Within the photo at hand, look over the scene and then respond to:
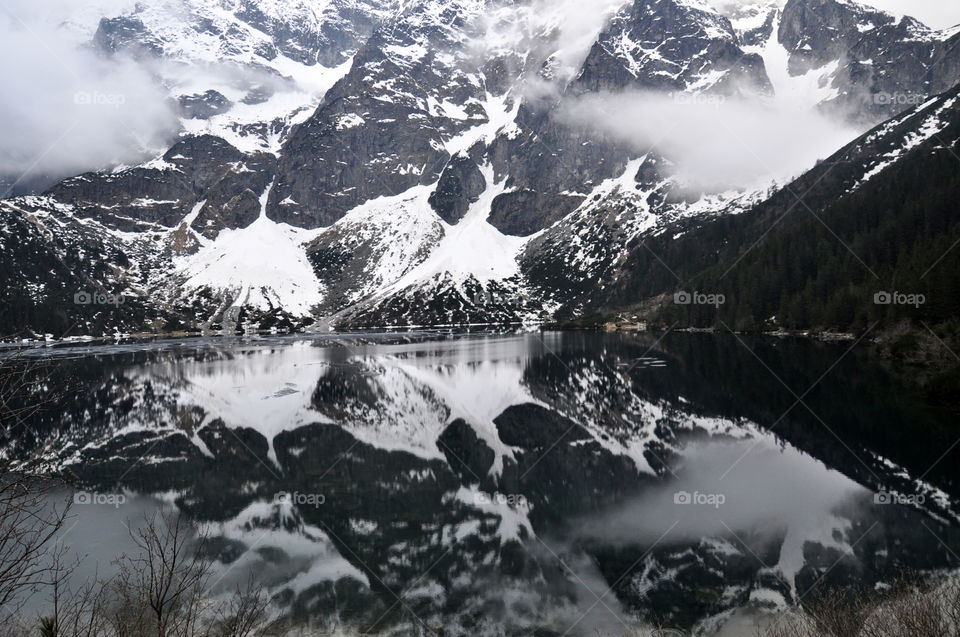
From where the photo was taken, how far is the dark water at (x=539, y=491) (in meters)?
17.5

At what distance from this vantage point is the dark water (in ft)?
57.4

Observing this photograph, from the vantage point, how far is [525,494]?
2714 cm

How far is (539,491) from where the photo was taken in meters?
27.5

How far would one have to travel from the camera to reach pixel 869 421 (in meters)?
34.9

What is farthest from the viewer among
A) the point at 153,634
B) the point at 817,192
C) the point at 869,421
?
the point at 817,192

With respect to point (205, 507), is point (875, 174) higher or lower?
higher

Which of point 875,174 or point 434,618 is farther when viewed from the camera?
point 875,174

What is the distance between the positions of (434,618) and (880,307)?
83223 millimetres

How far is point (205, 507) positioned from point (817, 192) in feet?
651

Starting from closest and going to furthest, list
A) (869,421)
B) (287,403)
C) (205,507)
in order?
(205,507), (869,421), (287,403)

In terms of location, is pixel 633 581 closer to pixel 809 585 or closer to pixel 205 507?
pixel 809 585

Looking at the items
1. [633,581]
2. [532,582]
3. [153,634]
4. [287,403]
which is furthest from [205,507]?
[287,403]

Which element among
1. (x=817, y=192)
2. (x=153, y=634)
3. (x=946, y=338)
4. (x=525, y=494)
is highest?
(x=817, y=192)

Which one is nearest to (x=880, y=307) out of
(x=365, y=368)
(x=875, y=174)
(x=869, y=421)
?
(x=869, y=421)
